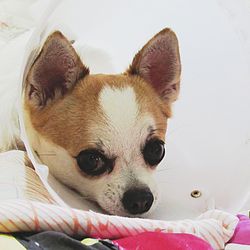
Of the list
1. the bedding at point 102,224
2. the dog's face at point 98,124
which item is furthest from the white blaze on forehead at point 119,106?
the bedding at point 102,224

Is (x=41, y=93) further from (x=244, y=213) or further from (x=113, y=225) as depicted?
(x=244, y=213)

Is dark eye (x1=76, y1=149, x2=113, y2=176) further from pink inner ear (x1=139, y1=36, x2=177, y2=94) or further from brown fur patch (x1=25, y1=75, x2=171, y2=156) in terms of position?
pink inner ear (x1=139, y1=36, x2=177, y2=94)

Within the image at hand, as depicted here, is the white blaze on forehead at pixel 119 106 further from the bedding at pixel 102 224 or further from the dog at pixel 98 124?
the bedding at pixel 102 224

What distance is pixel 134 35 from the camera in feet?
2.43

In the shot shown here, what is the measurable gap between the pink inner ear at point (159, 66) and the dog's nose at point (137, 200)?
0.43ft

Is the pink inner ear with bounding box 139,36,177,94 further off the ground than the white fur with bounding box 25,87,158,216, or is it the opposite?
the pink inner ear with bounding box 139,36,177,94

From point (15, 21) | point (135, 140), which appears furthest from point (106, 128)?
point (15, 21)

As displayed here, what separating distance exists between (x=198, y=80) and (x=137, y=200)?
0.19m

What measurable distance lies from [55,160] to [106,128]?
2.9 inches

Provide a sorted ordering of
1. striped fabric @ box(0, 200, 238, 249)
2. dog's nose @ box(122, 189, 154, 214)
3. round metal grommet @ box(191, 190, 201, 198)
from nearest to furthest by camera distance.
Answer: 1. striped fabric @ box(0, 200, 238, 249)
2. dog's nose @ box(122, 189, 154, 214)
3. round metal grommet @ box(191, 190, 201, 198)

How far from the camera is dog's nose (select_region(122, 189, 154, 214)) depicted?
0.65m

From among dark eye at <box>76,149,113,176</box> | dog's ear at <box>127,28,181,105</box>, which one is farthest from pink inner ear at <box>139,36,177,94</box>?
dark eye at <box>76,149,113,176</box>

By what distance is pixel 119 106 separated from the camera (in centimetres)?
65

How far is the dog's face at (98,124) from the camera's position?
0.65m
